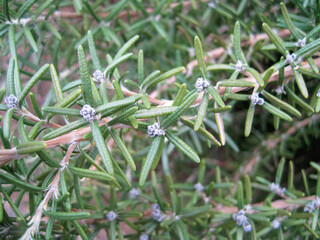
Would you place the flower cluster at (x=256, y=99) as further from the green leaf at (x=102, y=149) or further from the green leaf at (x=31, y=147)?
the green leaf at (x=31, y=147)

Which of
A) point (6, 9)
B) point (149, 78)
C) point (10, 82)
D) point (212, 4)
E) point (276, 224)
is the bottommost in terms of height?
point (276, 224)

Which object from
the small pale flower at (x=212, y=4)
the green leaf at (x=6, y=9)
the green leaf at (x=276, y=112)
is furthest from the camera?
the small pale flower at (x=212, y=4)

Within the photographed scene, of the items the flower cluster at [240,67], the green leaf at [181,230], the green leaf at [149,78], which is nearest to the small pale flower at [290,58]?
the flower cluster at [240,67]

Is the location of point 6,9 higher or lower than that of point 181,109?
higher

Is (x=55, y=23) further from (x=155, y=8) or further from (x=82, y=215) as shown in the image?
(x=82, y=215)

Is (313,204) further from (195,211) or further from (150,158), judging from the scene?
(150,158)

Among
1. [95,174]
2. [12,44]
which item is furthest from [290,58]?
[12,44]
